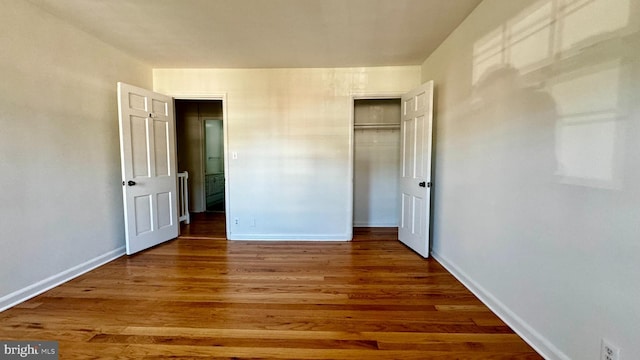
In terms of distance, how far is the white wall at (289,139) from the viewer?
4.00m

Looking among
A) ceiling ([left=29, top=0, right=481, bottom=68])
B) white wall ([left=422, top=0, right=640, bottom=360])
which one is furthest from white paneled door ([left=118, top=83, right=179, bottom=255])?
white wall ([left=422, top=0, right=640, bottom=360])

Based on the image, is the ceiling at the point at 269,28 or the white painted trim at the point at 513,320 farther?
the ceiling at the point at 269,28

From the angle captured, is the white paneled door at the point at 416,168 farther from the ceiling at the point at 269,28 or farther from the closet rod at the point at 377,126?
the closet rod at the point at 377,126

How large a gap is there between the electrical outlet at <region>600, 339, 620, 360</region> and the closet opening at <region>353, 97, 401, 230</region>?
11.8 feet

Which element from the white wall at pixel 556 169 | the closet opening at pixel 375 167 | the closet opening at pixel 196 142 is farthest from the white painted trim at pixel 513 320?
the closet opening at pixel 196 142

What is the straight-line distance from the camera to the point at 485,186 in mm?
2330

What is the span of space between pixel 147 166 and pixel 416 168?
3.41 meters

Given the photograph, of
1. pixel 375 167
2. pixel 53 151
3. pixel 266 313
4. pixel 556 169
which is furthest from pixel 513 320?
pixel 53 151

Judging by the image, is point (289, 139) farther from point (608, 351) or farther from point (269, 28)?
point (608, 351)

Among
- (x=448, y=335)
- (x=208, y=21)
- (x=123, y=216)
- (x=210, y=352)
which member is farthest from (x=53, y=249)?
(x=448, y=335)

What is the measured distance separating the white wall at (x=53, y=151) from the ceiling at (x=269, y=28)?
27cm

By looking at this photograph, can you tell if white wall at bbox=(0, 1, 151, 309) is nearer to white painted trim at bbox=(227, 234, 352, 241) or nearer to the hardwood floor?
the hardwood floor

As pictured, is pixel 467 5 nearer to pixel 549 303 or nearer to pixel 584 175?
pixel 584 175

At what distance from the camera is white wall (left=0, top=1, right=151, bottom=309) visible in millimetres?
2248
